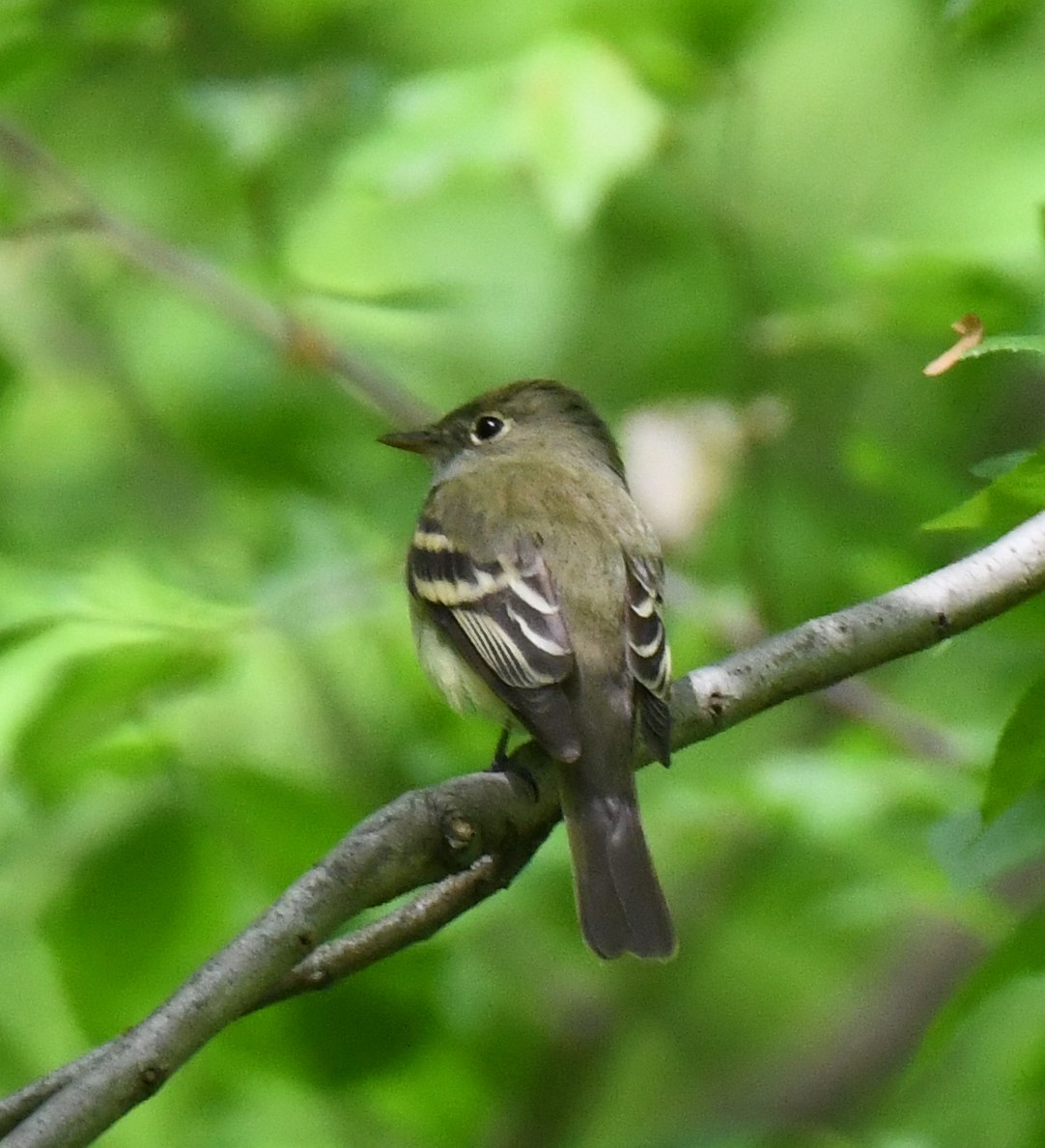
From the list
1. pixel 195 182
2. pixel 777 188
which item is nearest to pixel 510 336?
pixel 195 182

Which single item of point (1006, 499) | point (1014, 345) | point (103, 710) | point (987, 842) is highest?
point (1014, 345)

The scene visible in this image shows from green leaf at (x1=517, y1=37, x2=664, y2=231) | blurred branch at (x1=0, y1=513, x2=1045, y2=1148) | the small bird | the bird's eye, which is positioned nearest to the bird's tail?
the small bird

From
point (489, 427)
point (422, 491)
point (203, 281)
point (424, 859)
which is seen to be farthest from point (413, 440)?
point (424, 859)

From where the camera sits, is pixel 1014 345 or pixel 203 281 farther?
pixel 203 281

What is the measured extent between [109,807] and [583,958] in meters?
2.28

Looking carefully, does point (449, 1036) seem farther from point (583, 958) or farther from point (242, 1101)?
point (583, 958)

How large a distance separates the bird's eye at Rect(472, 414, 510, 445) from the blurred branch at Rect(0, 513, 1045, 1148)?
2037mm

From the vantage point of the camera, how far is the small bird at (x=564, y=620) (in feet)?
10.6

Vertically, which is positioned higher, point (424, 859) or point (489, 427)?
point (424, 859)

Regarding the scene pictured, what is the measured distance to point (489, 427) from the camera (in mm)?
4945

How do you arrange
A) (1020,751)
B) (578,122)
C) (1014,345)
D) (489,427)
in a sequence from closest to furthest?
(1014,345), (1020,751), (578,122), (489,427)

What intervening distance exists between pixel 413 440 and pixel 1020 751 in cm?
259

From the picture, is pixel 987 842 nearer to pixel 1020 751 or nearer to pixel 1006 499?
pixel 1020 751

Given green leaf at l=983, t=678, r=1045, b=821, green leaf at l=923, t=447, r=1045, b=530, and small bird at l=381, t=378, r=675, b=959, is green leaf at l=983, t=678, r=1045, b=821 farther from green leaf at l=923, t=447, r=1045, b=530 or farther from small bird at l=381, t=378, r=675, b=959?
small bird at l=381, t=378, r=675, b=959
